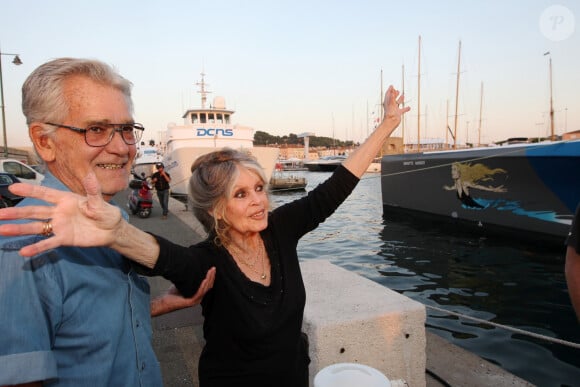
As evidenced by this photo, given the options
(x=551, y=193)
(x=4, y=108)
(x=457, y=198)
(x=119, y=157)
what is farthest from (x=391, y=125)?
(x=4, y=108)

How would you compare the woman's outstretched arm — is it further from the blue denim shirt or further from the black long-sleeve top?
the blue denim shirt

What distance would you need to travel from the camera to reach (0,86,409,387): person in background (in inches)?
66.2

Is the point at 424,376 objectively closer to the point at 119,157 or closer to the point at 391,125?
the point at 391,125

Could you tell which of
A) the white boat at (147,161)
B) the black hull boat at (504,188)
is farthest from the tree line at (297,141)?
the black hull boat at (504,188)

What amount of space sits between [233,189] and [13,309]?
118 cm

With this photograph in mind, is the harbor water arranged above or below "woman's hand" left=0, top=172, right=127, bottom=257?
below

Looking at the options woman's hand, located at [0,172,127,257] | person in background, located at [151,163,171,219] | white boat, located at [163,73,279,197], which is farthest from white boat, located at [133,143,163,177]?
woman's hand, located at [0,172,127,257]

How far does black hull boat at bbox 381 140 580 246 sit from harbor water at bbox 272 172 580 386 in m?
0.60

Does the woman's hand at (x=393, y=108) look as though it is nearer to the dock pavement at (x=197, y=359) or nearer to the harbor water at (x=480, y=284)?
the harbor water at (x=480, y=284)

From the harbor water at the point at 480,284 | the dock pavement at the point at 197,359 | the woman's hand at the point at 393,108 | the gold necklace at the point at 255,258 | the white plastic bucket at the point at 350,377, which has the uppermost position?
the woman's hand at the point at 393,108

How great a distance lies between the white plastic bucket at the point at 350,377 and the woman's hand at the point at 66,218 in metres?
1.18

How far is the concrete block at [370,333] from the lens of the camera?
260cm

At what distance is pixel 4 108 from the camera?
23.5 meters

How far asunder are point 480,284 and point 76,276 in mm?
7945
